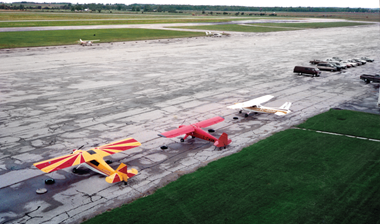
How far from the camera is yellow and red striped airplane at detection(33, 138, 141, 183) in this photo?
18.9 meters

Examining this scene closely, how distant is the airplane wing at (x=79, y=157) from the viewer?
18766 mm

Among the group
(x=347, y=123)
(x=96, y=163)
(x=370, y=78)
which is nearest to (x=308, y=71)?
(x=370, y=78)

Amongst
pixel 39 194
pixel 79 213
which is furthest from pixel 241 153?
pixel 39 194

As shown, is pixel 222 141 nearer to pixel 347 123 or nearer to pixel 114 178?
pixel 114 178

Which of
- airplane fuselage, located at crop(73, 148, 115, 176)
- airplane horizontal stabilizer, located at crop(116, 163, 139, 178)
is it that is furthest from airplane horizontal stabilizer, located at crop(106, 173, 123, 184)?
airplane fuselage, located at crop(73, 148, 115, 176)

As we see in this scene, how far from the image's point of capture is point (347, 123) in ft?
100

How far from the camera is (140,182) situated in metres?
20.0

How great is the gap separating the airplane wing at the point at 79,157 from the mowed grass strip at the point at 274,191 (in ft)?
14.8

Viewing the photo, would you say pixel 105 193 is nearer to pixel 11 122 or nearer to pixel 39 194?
pixel 39 194

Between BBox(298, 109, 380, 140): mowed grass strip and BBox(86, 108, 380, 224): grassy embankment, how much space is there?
108 inches

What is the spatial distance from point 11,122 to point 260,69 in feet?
138

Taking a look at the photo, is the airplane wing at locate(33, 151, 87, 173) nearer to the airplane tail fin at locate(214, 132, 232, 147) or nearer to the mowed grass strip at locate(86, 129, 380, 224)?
the mowed grass strip at locate(86, 129, 380, 224)

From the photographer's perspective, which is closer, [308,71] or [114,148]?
[114,148]

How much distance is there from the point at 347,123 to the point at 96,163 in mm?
23223
